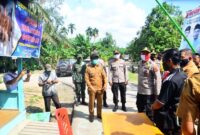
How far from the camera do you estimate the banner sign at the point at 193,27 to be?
786cm

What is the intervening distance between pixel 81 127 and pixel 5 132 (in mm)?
1904

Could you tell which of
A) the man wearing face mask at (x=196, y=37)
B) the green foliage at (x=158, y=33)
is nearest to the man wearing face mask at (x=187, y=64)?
the man wearing face mask at (x=196, y=37)

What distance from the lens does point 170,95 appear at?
3.89m

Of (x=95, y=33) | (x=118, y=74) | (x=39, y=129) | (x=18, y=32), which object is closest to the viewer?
(x=18, y=32)

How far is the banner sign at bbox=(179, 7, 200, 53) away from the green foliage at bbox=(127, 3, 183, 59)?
20201 mm

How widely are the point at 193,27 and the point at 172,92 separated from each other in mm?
4753

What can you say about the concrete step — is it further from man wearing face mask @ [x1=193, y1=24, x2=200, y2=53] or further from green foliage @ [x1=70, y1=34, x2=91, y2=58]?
green foliage @ [x1=70, y1=34, x2=91, y2=58]

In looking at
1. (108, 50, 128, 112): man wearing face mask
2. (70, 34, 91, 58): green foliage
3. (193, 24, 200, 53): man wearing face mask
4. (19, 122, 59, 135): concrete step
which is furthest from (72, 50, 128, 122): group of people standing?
(70, 34, 91, 58): green foliage

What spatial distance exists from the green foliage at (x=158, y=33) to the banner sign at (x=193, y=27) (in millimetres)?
20201

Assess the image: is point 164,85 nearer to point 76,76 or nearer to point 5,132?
point 5,132

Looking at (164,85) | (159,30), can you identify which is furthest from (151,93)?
(159,30)

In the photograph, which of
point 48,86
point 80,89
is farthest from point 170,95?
point 80,89

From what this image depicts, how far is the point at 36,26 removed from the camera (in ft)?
25.8

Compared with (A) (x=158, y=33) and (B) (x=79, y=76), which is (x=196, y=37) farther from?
(A) (x=158, y=33)
